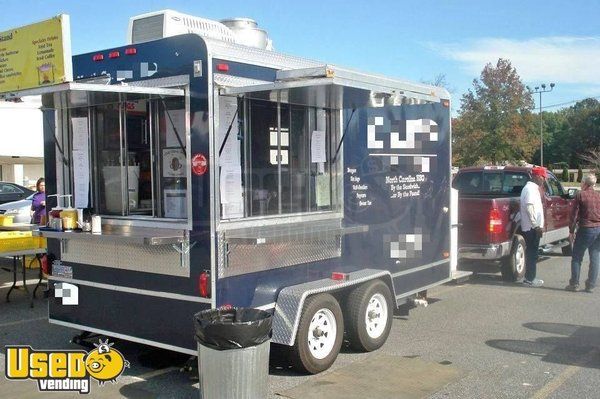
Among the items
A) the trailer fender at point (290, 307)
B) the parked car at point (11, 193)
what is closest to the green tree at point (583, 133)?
the parked car at point (11, 193)

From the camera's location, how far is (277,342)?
5281 millimetres

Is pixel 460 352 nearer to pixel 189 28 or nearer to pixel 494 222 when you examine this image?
pixel 494 222

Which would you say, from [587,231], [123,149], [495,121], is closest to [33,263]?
[123,149]

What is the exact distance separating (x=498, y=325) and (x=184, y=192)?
14.1ft

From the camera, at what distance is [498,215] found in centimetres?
994

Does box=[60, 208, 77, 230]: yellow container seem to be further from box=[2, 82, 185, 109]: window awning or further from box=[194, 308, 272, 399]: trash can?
box=[194, 308, 272, 399]: trash can

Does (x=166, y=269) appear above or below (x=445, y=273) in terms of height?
above

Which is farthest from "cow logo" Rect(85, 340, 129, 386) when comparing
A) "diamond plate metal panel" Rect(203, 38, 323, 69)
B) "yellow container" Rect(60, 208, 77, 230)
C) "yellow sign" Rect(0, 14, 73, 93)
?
"diamond plate metal panel" Rect(203, 38, 323, 69)

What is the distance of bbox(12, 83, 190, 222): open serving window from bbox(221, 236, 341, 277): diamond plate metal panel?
0.55 m

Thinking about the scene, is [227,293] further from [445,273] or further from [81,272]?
[445,273]

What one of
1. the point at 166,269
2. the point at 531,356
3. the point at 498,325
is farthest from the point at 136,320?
the point at 498,325

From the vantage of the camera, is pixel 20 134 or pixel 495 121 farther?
pixel 495 121

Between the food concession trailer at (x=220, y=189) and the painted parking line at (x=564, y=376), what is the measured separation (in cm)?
170

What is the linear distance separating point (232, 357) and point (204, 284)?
74 cm
